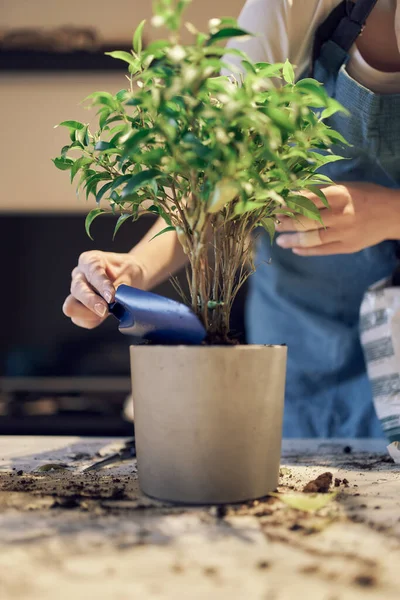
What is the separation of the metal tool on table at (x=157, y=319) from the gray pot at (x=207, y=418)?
32 millimetres

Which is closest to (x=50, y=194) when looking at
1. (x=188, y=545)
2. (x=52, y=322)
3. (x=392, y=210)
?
(x=52, y=322)

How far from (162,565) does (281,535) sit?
4.2 inches

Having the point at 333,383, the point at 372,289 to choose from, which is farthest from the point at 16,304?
the point at 372,289

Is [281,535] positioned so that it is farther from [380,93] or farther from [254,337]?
[254,337]

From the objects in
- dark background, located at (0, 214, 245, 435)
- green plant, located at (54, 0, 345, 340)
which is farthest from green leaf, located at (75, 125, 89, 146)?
dark background, located at (0, 214, 245, 435)

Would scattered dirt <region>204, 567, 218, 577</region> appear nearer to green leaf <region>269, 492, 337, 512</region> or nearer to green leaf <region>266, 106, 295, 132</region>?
green leaf <region>269, 492, 337, 512</region>

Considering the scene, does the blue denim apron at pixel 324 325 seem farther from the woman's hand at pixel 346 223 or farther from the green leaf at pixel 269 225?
the green leaf at pixel 269 225

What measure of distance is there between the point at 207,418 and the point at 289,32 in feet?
2.25

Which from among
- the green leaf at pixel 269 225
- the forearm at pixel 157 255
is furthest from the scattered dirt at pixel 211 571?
the forearm at pixel 157 255

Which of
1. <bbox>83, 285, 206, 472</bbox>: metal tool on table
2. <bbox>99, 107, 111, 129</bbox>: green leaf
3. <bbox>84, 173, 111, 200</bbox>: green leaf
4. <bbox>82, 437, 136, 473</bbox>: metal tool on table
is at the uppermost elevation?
<bbox>99, 107, 111, 129</bbox>: green leaf

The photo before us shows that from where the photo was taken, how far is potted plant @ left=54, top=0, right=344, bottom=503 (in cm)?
49

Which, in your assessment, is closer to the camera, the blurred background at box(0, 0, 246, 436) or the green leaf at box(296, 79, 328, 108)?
the green leaf at box(296, 79, 328, 108)

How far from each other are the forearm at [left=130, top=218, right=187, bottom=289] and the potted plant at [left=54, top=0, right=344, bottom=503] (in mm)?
343

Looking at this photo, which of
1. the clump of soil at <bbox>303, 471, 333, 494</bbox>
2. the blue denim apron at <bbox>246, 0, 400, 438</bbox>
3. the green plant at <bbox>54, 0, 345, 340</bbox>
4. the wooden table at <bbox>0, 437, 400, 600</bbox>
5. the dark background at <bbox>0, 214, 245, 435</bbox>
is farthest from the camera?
the dark background at <bbox>0, 214, 245, 435</bbox>
